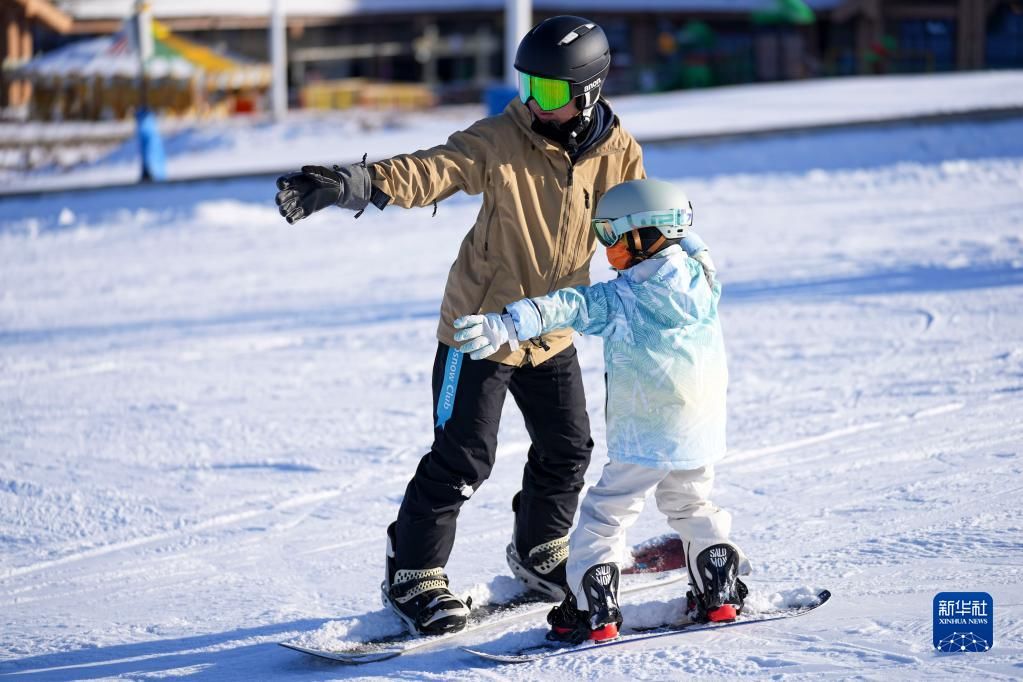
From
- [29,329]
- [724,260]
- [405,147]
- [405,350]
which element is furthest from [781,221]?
[405,147]

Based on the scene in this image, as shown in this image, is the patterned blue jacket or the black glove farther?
the patterned blue jacket

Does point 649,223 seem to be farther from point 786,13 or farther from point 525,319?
point 786,13

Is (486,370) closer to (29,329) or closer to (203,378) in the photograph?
(203,378)

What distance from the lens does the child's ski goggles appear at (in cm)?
336

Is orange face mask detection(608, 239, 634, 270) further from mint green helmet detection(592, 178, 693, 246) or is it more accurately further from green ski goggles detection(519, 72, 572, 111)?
green ski goggles detection(519, 72, 572, 111)

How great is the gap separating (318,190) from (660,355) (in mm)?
1001

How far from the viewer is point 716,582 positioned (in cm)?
359

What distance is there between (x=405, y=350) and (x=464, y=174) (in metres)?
4.05

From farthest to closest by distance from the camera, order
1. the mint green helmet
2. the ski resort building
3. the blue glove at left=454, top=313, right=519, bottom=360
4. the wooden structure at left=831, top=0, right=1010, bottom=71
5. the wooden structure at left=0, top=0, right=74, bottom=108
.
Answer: the wooden structure at left=0, top=0, right=74, bottom=108, the ski resort building, the wooden structure at left=831, top=0, right=1010, bottom=71, the mint green helmet, the blue glove at left=454, top=313, right=519, bottom=360

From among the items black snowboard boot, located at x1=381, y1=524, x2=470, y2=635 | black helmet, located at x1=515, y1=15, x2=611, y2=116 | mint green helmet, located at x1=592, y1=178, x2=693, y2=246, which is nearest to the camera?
mint green helmet, located at x1=592, y1=178, x2=693, y2=246

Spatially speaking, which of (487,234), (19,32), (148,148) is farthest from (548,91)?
(19,32)

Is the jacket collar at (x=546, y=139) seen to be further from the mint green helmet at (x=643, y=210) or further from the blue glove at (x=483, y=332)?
the blue glove at (x=483, y=332)

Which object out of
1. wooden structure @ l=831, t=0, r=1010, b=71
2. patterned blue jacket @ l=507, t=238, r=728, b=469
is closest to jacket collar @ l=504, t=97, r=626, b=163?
patterned blue jacket @ l=507, t=238, r=728, b=469

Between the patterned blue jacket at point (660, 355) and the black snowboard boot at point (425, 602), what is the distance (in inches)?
27.8
